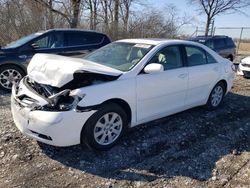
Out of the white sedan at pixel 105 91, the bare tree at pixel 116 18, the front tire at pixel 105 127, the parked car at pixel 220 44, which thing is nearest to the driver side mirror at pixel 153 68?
the white sedan at pixel 105 91

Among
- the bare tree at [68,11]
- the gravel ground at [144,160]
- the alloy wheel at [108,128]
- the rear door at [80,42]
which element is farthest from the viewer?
the bare tree at [68,11]

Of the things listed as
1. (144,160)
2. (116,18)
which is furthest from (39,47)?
(116,18)

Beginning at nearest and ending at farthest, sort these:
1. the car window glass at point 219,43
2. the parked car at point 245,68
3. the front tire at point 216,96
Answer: the front tire at point 216,96 < the parked car at point 245,68 < the car window glass at point 219,43

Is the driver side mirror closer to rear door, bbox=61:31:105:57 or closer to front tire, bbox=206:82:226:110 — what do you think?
front tire, bbox=206:82:226:110

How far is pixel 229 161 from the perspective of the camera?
12.3 ft

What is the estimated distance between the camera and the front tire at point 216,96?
18.6ft

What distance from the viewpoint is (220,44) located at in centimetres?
1252

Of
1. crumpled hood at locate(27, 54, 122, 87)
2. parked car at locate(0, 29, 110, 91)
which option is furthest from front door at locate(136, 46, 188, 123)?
parked car at locate(0, 29, 110, 91)

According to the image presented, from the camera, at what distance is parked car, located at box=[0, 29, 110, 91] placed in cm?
687

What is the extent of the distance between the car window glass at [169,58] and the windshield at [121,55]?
0.62 feet

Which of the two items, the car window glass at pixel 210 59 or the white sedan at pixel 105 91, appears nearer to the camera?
the white sedan at pixel 105 91

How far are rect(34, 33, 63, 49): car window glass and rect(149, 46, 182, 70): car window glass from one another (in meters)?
3.94

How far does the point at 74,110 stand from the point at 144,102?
1.22m

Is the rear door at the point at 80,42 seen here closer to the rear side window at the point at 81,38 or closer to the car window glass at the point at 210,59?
the rear side window at the point at 81,38
